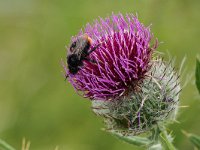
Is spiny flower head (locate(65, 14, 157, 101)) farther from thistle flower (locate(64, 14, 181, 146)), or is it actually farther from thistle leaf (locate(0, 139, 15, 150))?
thistle leaf (locate(0, 139, 15, 150))

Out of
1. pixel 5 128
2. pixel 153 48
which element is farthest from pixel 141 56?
pixel 5 128

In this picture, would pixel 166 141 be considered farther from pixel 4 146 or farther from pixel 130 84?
pixel 4 146

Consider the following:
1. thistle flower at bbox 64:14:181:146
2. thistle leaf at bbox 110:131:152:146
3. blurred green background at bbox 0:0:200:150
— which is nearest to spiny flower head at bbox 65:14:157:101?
thistle flower at bbox 64:14:181:146

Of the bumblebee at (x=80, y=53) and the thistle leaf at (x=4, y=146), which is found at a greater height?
the bumblebee at (x=80, y=53)

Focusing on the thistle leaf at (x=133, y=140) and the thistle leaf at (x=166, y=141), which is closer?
the thistle leaf at (x=166, y=141)

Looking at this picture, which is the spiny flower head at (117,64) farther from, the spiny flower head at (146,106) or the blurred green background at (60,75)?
the blurred green background at (60,75)

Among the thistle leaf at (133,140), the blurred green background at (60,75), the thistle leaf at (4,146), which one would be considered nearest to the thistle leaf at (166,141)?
the thistle leaf at (133,140)

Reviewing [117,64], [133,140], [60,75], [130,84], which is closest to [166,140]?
[133,140]
